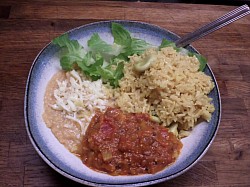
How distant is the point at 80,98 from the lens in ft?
6.03

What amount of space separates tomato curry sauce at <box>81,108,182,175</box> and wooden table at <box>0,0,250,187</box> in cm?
20

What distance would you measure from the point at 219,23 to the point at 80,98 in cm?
95

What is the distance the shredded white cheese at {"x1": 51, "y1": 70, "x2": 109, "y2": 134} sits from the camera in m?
1.80

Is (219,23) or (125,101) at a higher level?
(219,23)

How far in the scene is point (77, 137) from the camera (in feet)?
5.66

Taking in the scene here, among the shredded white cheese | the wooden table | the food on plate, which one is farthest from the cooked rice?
the wooden table

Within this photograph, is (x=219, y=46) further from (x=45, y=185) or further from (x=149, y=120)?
(x=45, y=185)

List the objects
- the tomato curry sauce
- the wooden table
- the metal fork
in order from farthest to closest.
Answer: the metal fork → the wooden table → the tomato curry sauce

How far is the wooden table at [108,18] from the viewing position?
5.71 ft

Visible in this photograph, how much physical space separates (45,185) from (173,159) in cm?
67

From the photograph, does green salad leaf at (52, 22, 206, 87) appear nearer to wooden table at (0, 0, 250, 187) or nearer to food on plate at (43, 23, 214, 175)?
food on plate at (43, 23, 214, 175)

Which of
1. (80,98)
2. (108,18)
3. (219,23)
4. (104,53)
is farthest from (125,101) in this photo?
(108,18)

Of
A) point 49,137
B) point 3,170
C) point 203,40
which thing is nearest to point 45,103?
point 49,137

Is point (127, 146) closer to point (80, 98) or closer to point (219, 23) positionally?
point (80, 98)
